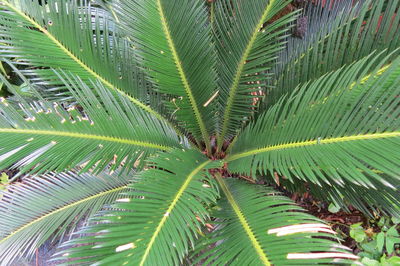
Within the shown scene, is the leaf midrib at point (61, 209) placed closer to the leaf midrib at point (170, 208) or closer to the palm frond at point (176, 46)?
the leaf midrib at point (170, 208)

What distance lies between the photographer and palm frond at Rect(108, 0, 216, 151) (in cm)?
110

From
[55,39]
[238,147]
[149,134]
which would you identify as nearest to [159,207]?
[149,134]

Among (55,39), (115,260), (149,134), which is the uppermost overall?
(55,39)

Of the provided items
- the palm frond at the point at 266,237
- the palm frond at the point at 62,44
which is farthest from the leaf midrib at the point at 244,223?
the palm frond at the point at 62,44

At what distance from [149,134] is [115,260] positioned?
0.50m

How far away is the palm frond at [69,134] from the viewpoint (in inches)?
32.1

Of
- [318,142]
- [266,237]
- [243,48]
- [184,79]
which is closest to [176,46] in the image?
[184,79]

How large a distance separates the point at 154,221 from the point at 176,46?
70 centimetres

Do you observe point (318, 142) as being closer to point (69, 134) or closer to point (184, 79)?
point (184, 79)

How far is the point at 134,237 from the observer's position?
0.70 m

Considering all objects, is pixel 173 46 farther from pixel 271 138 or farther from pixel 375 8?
pixel 375 8

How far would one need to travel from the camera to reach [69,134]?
883mm

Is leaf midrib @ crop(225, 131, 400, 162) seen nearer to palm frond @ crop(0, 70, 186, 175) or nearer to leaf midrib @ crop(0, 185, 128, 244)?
palm frond @ crop(0, 70, 186, 175)

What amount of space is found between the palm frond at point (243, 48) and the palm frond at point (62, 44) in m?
0.40
